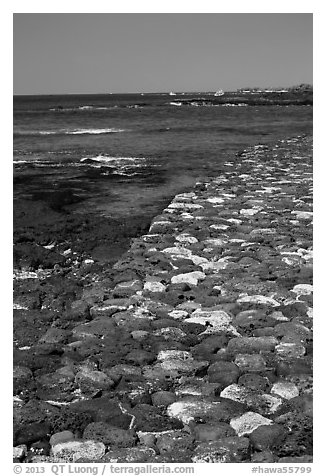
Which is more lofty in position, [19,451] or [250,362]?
[250,362]

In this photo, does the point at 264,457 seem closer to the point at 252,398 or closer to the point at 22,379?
the point at 252,398

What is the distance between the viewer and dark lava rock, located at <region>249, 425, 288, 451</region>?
2805mm

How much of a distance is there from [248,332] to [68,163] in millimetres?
10849

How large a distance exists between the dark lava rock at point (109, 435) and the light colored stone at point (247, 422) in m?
0.52

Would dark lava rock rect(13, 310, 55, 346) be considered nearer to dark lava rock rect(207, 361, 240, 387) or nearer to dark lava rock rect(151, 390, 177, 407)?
dark lava rock rect(151, 390, 177, 407)

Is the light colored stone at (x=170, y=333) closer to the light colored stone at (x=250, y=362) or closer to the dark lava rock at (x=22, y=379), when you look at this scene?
the light colored stone at (x=250, y=362)

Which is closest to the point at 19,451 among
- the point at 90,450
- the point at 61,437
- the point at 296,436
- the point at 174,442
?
the point at 61,437

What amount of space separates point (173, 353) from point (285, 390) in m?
0.78

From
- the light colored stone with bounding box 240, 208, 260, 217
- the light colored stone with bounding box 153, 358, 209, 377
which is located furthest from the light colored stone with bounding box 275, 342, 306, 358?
the light colored stone with bounding box 240, 208, 260, 217

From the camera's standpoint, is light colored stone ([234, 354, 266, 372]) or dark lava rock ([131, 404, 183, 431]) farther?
light colored stone ([234, 354, 266, 372])

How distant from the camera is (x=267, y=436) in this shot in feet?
9.31

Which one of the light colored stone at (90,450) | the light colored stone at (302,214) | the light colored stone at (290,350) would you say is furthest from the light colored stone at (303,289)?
the light colored stone at (302,214)

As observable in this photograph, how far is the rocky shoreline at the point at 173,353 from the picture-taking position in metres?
2.87
